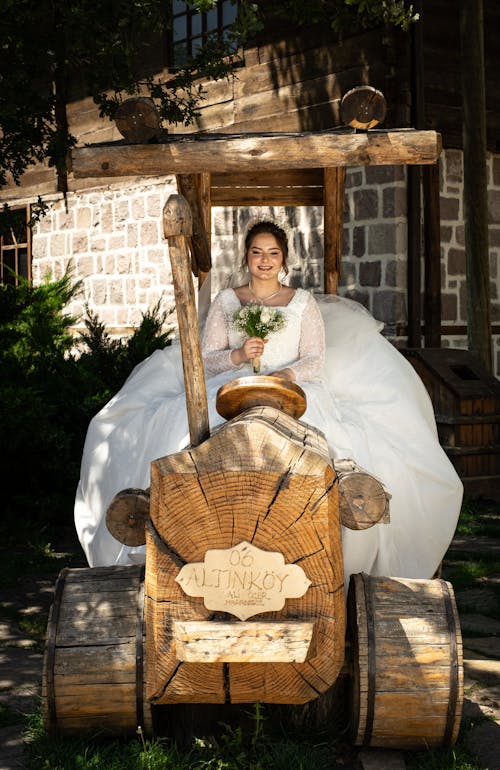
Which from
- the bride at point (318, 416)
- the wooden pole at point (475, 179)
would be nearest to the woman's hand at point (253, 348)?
the bride at point (318, 416)

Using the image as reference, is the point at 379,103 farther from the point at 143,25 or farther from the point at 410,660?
the point at 143,25

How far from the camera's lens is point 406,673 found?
320 cm

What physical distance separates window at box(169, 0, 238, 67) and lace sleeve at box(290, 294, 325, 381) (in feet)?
21.5

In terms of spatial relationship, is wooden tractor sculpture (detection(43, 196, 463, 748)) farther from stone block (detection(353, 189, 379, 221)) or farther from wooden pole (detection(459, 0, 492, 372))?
stone block (detection(353, 189, 379, 221))

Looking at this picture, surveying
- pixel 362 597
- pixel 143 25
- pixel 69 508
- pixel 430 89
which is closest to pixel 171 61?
pixel 430 89

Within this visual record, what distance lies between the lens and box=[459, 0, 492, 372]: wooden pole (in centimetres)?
818

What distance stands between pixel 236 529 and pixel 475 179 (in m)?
5.87

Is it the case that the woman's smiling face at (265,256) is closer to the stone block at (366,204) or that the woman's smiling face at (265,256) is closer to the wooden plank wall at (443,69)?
the stone block at (366,204)

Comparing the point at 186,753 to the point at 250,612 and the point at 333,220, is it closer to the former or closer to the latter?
the point at 250,612

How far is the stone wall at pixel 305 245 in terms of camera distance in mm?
9266

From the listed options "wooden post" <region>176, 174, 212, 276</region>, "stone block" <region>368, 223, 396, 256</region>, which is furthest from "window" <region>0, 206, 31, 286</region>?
"wooden post" <region>176, 174, 212, 276</region>

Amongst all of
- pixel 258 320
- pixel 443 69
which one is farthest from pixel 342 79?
pixel 258 320

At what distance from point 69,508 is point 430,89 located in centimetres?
529

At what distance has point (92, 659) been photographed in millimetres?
3240
